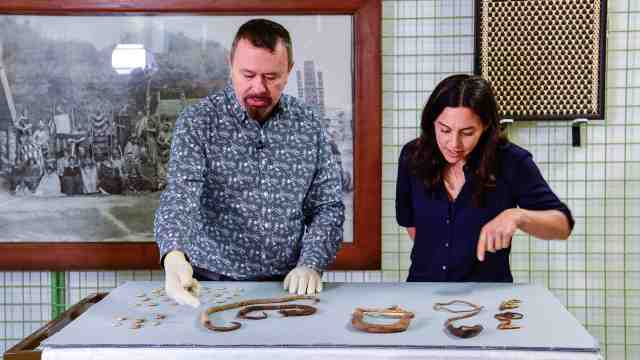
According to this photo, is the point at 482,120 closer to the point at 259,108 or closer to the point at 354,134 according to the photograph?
the point at 259,108

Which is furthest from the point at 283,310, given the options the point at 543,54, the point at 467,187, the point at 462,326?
the point at 543,54

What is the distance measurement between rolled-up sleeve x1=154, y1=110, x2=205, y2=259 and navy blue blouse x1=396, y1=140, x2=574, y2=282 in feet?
2.01

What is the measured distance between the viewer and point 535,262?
260cm

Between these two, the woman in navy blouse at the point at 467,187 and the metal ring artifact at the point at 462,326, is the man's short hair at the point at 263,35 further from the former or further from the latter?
the metal ring artifact at the point at 462,326

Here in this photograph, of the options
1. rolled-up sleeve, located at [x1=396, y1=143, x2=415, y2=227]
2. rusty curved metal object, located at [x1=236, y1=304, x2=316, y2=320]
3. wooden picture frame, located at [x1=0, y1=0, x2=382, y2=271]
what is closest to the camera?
rusty curved metal object, located at [x1=236, y1=304, x2=316, y2=320]

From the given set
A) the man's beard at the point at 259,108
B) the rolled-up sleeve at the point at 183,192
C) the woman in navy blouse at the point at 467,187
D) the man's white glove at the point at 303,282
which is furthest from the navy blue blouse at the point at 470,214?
the rolled-up sleeve at the point at 183,192

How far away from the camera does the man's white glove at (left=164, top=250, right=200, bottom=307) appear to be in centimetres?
142

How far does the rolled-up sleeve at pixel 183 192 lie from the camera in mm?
1600

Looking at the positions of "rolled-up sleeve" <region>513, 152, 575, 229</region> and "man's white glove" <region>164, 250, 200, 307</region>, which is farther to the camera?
"rolled-up sleeve" <region>513, 152, 575, 229</region>

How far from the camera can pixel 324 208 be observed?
181cm

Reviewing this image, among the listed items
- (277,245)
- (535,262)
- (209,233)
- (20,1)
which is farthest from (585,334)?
(20,1)

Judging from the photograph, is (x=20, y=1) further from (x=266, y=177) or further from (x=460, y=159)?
(x=460, y=159)

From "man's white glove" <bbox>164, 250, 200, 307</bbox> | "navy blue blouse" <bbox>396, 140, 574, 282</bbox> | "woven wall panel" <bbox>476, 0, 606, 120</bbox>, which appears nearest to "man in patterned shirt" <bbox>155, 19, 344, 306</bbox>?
"man's white glove" <bbox>164, 250, 200, 307</bbox>

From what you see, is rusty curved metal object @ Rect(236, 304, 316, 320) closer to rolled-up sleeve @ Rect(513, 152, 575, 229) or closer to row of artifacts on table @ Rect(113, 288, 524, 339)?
row of artifacts on table @ Rect(113, 288, 524, 339)
